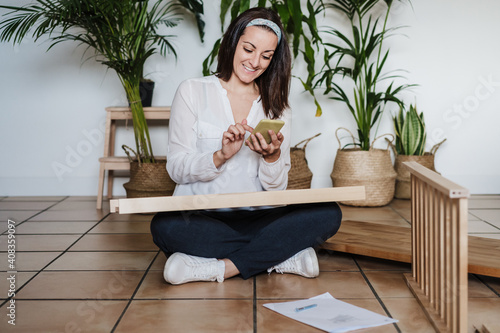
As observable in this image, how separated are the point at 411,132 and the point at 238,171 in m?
1.82

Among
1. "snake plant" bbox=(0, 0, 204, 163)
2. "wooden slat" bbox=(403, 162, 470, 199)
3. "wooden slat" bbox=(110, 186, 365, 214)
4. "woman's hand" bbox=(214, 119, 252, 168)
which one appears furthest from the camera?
"snake plant" bbox=(0, 0, 204, 163)

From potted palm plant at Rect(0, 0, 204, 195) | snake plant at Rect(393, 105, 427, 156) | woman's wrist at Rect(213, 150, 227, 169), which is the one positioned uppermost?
potted palm plant at Rect(0, 0, 204, 195)

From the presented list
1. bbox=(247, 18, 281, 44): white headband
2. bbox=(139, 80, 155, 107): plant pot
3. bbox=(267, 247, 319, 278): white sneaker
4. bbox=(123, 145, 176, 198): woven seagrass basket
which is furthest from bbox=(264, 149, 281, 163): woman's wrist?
bbox=(139, 80, 155, 107): plant pot

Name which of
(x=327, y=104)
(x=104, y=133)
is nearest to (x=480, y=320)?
(x=327, y=104)

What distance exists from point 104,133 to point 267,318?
97.4 inches

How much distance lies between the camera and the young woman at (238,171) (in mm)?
1838

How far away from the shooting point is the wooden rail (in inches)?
50.1

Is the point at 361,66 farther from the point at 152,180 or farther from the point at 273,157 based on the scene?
the point at 273,157

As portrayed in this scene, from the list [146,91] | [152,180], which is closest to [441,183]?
[152,180]

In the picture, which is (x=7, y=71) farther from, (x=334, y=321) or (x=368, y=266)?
(x=334, y=321)

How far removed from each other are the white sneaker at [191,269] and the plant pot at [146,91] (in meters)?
1.66

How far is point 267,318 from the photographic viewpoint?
1535mm

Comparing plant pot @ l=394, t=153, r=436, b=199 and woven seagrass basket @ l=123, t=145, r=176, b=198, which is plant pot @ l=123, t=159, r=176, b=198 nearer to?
woven seagrass basket @ l=123, t=145, r=176, b=198

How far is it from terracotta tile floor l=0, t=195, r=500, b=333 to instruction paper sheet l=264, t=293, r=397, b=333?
0.03 metres
